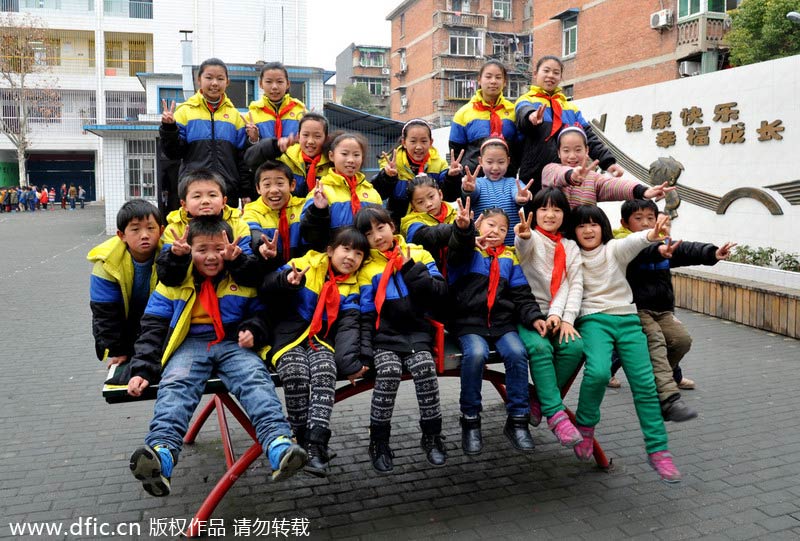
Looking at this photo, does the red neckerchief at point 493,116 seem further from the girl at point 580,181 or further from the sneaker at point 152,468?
the sneaker at point 152,468

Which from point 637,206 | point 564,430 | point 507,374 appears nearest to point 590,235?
point 637,206

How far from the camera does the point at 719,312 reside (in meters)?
8.18

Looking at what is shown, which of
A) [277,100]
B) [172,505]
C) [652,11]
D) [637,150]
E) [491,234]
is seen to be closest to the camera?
[172,505]

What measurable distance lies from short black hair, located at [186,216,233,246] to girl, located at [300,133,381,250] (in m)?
0.53

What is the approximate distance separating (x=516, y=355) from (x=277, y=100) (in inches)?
108

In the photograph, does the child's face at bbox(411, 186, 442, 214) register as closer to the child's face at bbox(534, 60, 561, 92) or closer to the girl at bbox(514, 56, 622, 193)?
the girl at bbox(514, 56, 622, 193)

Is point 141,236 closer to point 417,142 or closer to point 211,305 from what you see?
point 211,305

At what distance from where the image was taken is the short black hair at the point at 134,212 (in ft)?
11.8

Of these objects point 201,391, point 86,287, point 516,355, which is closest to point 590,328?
point 516,355

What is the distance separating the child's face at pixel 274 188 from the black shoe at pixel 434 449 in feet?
5.45

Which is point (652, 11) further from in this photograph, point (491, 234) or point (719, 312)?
point (491, 234)

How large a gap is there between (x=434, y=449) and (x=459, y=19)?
132 ft

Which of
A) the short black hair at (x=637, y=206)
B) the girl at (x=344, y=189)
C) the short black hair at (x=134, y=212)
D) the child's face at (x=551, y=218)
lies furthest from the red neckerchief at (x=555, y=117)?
the short black hair at (x=134, y=212)

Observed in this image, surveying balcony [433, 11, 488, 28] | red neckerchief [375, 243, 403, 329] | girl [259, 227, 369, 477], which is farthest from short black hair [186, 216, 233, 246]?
balcony [433, 11, 488, 28]
